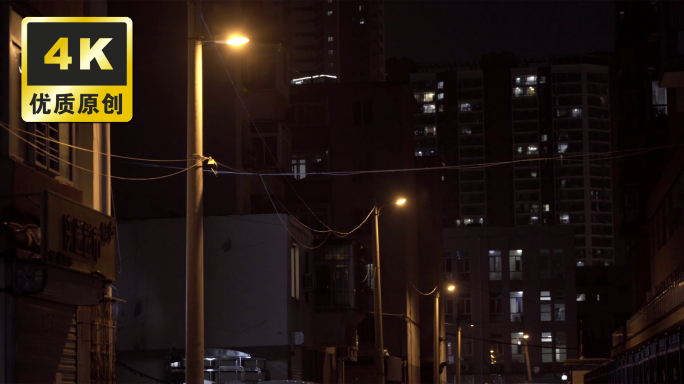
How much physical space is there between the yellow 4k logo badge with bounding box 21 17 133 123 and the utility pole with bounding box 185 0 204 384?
1.42 metres

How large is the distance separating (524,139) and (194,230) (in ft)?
537

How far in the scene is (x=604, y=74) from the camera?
18225cm

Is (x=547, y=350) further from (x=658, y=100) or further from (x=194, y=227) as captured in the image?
(x=194, y=227)

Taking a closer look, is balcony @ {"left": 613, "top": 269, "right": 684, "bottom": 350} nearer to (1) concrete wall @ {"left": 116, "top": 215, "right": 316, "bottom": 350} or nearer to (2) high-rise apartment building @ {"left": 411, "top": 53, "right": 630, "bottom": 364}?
(1) concrete wall @ {"left": 116, "top": 215, "right": 316, "bottom": 350}

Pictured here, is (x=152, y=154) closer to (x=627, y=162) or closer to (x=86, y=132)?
(x=86, y=132)

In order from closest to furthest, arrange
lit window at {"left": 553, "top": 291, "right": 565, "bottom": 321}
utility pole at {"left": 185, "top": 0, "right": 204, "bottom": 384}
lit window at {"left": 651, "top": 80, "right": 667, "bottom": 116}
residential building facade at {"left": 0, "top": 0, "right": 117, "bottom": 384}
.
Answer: utility pole at {"left": 185, "top": 0, "right": 204, "bottom": 384}
residential building facade at {"left": 0, "top": 0, "right": 117, "bottom": 384}
lit window at {"left": 651, "top": 80, "right": 667, "bottom": 116}
lit window at {"left": 553, "top": 291, "right": 565, "bottom": 321}

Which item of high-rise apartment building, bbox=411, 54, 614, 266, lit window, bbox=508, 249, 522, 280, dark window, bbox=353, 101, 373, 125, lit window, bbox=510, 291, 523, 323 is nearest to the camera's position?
dark window, bbox=353, 101, 373, 125

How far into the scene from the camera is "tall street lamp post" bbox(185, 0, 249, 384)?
13.8 metres

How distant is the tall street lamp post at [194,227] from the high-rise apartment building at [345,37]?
572 feet

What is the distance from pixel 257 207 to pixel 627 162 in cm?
3576

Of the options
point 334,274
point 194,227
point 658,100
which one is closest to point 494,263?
point 658,100

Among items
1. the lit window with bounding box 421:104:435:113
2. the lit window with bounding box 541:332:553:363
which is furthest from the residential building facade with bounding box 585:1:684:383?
the lit window with bounding box 421:104:435:113

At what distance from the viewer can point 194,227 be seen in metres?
14.2

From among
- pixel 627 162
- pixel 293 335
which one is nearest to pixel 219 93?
pixel 293 335
